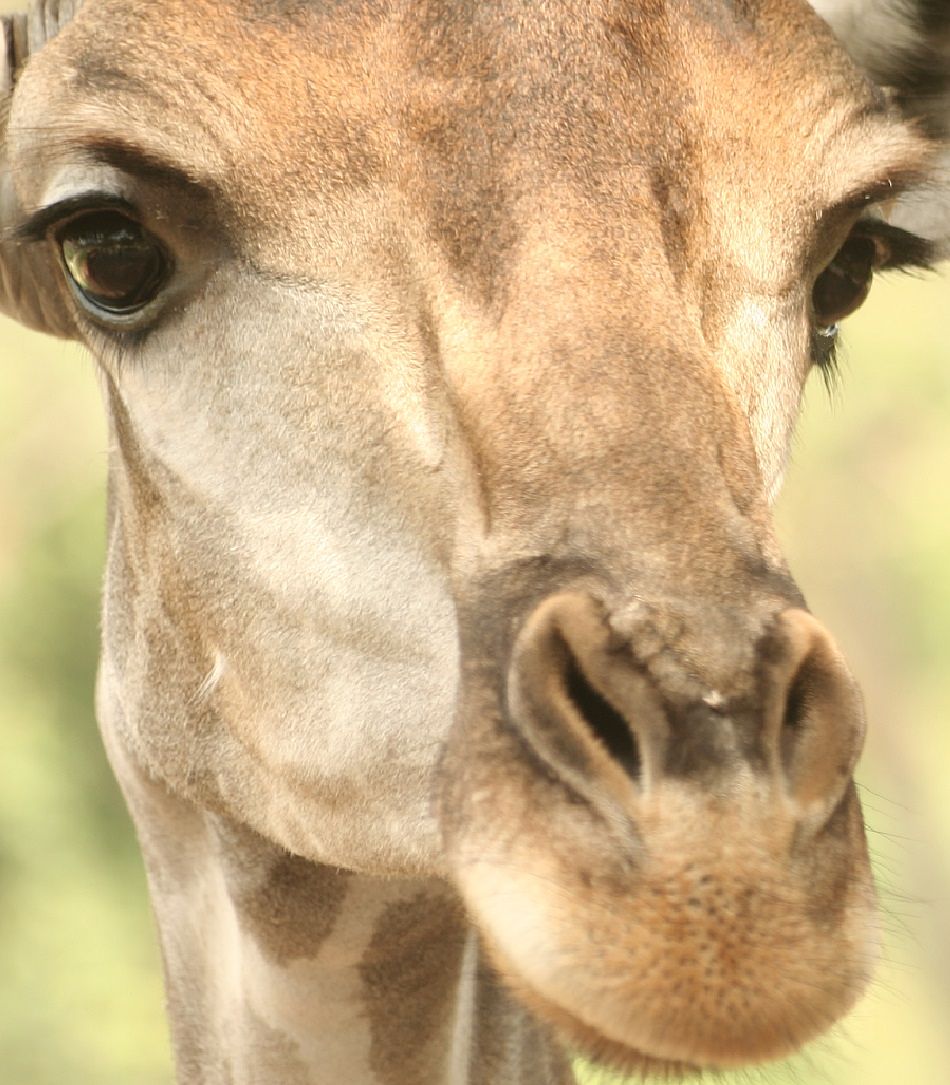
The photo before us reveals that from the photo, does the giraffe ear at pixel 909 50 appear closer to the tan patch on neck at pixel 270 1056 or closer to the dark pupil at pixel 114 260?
the dark pupil at pixel 114 260

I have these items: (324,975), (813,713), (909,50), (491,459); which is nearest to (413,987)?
(324,975)

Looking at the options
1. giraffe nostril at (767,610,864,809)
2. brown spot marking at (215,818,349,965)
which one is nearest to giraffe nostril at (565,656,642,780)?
giraffe nostril at (767,610,864,809)

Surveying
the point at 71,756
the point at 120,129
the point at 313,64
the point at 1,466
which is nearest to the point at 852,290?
the point at 313,64

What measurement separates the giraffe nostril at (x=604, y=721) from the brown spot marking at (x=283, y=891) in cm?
143

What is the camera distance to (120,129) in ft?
9.30

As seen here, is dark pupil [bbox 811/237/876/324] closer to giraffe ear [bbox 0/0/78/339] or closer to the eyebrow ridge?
the eyebrow ridge

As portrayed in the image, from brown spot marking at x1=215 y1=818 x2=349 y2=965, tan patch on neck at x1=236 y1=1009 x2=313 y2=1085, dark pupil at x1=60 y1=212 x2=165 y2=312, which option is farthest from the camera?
tan patch on neck at x1=236 y1=1009 x2=313 y2=1085

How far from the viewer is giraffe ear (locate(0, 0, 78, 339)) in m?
3.42

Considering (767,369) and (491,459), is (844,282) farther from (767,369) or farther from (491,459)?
(491,459)

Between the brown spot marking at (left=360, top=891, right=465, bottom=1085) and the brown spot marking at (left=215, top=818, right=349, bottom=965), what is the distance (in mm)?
130

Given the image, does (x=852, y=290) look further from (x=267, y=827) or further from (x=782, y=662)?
(x=267, y=827)

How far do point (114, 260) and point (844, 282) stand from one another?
4.63 feet

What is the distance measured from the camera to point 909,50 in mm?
3631

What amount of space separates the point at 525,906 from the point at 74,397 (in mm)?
12572
